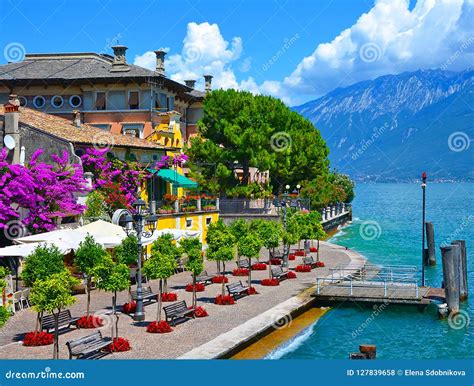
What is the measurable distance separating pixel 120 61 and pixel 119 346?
4313 cm

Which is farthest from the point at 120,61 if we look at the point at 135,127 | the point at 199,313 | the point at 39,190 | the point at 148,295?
the point at 199,313

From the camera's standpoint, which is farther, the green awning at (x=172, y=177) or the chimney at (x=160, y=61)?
the chimney at (x=160, y=61)

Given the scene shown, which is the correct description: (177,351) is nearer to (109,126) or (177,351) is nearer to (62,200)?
(62,200)

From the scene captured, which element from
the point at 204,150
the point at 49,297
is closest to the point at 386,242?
the point at 204,150

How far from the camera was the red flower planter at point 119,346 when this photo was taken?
71.1ft

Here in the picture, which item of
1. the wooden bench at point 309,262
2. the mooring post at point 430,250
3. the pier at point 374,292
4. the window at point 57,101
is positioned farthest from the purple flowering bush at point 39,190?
the mooring post at point 430,250

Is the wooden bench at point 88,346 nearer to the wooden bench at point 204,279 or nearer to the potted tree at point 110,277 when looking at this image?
the potted tree at point 110,277

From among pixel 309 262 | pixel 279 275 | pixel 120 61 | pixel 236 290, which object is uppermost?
pixel 120 61

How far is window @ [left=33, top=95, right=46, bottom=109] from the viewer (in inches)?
2393

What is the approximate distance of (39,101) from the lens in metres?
60.9

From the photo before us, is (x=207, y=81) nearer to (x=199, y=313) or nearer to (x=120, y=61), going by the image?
(x=120, y=61)

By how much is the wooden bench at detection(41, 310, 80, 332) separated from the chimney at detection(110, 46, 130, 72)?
38286 millimetres

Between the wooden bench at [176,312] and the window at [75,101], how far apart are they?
3771cm

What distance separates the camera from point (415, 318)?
32.6 m
